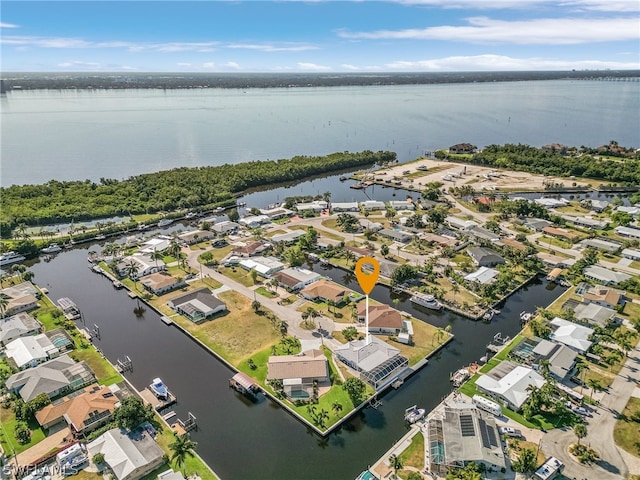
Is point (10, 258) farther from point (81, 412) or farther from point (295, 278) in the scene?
point (295, 278)

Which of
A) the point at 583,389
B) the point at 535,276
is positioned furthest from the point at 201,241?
the point at 583,389

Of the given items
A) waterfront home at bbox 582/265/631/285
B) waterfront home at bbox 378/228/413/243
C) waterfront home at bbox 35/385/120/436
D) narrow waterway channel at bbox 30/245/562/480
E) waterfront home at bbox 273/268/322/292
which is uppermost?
waterfront home at bbox 378/228/413/243

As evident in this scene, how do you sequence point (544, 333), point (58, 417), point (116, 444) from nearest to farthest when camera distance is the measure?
point (116, 444) → point (58, 417) → point (544, 333)

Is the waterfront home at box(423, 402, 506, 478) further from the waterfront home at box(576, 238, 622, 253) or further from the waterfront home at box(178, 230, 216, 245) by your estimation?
the waterfront home at box(178, 230, 216, 245)

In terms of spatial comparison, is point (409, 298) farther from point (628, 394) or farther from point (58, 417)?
point (58, 417)

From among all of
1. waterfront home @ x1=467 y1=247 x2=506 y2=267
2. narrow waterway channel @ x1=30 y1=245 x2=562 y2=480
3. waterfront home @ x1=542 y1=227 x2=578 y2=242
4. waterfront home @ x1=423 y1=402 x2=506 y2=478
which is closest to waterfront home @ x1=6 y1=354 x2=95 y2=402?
narrow waterway channel @ x1=30 y1=245 x2=562 y2=480

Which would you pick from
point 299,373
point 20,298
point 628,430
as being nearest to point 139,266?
point 20,298

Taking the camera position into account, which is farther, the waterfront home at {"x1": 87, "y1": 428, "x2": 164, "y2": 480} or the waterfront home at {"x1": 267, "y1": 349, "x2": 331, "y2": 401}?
the waterfront home at {"x1": 267, "y1": 349, "x2": 331, "y2": 401}
